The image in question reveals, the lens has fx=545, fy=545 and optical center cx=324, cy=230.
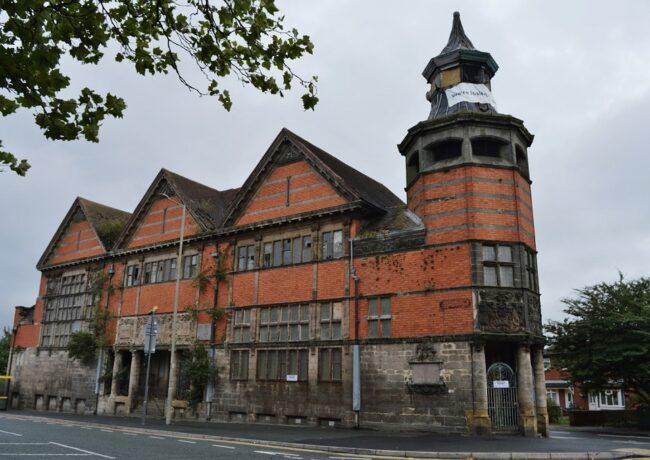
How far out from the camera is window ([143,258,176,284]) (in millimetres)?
33062

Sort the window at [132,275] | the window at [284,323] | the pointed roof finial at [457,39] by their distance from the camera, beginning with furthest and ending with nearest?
the window at [132,275] < the pointed roof finial at [457,39] < the window at [284,323]

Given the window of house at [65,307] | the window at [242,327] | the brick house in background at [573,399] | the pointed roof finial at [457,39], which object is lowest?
the brick house in background at [573,399]

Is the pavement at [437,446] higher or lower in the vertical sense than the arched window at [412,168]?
lower

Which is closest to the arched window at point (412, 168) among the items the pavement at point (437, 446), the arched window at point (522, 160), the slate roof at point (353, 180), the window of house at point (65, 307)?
the slate roof at point (353, 180)

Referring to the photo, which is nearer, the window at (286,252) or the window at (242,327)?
the window at (286,252)

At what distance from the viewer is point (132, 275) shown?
35.4 m

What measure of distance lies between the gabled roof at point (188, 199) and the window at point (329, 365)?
10965mm

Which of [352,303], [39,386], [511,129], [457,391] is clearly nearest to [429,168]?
[511,129]

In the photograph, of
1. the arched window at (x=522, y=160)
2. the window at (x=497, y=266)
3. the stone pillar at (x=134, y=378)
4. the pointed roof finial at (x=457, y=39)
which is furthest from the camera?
the stone pillar at (x=134, y=378)

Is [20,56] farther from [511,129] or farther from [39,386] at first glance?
[39,386]

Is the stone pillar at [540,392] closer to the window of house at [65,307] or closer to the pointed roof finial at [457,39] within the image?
the pointed roof finial at [457,39]

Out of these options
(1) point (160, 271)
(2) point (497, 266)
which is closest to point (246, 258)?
(1) point (160, 271)

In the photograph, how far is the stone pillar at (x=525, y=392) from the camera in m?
20.9

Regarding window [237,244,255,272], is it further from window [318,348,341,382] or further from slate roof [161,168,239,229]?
window [318,348,341,382]
